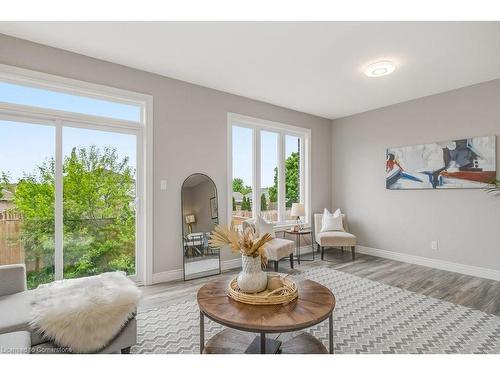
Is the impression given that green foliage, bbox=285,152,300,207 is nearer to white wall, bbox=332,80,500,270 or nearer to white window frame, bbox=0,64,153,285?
white wall, bbox=332,80,500,270

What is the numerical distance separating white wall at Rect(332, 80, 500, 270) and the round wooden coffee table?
3.14m

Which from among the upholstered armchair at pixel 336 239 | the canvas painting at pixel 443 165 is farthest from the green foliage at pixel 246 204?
the canvas painting at pixel 443 165

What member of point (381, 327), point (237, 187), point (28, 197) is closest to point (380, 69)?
point (237, 187)

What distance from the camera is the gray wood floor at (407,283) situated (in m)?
2.99

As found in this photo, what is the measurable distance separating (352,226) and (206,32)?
14.2 ft

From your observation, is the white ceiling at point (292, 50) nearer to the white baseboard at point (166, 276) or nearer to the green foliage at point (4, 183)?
the green foliage at point (4, 183)

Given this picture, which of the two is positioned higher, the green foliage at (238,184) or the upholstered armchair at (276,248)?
the green foliage at (238,184)

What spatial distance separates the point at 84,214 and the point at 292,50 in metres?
2.89

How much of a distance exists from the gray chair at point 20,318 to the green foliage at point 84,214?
0.88 meters

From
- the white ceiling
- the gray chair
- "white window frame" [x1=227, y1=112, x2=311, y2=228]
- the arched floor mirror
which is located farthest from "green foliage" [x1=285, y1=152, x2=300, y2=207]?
the gray chair

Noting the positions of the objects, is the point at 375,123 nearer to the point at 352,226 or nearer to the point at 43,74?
the point at 352,226

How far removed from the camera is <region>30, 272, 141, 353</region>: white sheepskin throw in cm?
163

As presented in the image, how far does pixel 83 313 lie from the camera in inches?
66.2

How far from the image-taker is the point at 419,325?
7.92 ft
